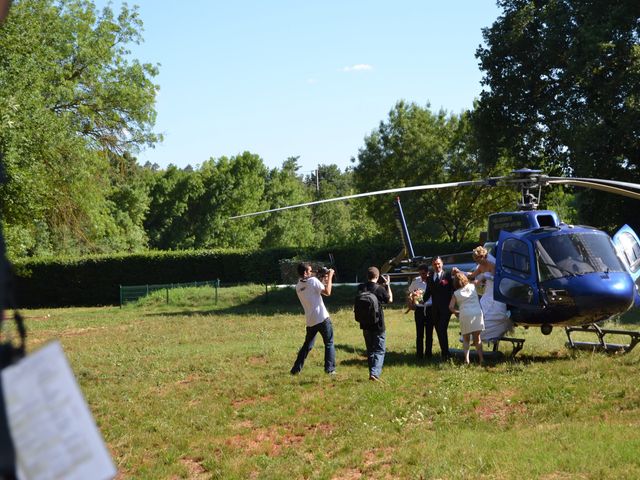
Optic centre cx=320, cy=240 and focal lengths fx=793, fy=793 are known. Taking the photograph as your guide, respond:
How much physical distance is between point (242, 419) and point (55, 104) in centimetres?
2579


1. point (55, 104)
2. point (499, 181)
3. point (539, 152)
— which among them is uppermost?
point (55, 104)

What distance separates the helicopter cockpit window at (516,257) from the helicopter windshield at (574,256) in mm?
215

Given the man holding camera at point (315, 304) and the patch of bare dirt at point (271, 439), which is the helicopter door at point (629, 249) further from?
the patch of bare dirt at point (271, 439)

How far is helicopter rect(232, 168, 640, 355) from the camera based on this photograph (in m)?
11.7

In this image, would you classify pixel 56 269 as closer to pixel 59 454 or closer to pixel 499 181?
pixel 499 181

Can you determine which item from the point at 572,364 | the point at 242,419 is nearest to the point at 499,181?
the point at 572,364

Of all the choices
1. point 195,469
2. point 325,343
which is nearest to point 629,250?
point 325,343

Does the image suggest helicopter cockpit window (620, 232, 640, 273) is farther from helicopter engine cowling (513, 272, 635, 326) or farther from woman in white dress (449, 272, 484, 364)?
woman in white dress (449, 272, 484, 364)

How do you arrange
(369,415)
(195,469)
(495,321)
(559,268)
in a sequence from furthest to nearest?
(495,321) < (559,268) < (369,415) < (195,469)

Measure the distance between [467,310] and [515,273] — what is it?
0.96 metres

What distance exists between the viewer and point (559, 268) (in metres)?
12.1

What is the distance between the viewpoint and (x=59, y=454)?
1838 millimetres

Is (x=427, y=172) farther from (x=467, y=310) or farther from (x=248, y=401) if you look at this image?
(x=248, y=401)

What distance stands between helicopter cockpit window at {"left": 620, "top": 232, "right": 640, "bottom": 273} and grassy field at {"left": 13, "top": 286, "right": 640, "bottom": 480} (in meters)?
1.65
